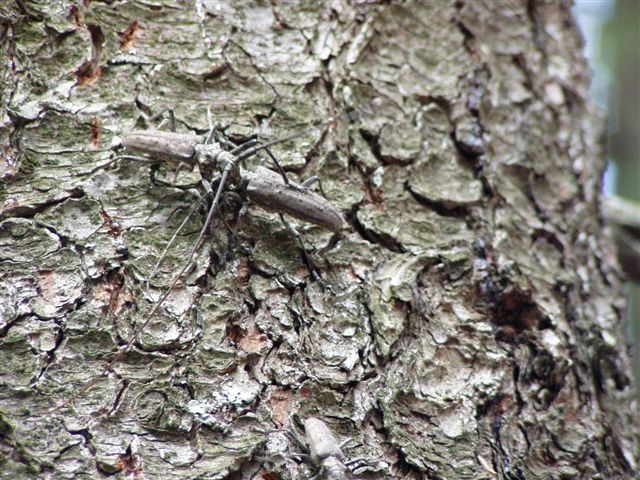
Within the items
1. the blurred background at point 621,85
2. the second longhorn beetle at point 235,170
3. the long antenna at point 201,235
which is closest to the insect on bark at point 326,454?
the long antenna at point 201,235

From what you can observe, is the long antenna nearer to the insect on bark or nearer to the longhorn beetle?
the longhorn beetle

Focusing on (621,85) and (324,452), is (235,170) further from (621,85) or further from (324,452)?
(621,85)

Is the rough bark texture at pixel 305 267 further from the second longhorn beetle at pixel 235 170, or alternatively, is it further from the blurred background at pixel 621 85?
the blurred background at pixel 621 85

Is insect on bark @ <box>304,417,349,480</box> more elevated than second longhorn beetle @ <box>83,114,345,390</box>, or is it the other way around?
second longhorn beetle @ <box>83,114,345,390</box>

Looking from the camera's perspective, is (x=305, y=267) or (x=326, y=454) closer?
(x=326, y=454)

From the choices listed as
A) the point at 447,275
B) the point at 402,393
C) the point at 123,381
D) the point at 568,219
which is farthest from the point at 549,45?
the point at 123,381

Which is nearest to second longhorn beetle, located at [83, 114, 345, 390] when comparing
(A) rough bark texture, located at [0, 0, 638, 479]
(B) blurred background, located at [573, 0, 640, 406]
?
(A) rough bark texture, located at [0, 0, 638, 479]

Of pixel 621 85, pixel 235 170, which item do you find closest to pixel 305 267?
pixel 235 170
